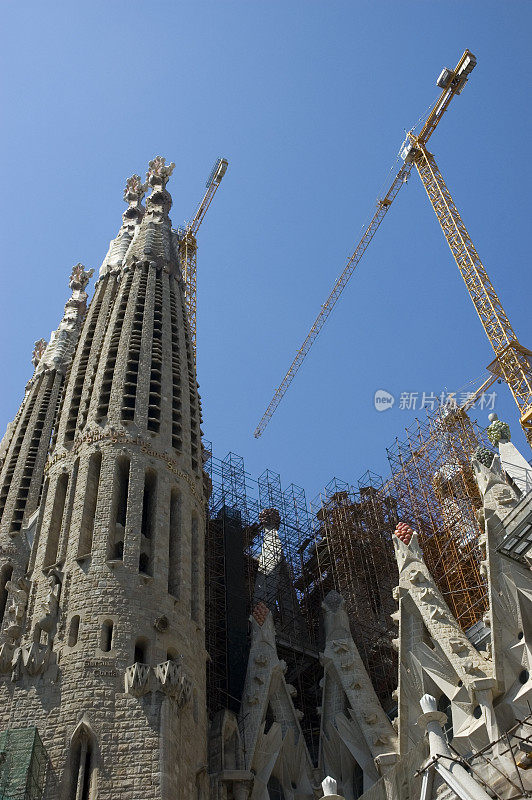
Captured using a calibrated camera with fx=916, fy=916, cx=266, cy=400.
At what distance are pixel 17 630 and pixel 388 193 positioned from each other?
125 feet

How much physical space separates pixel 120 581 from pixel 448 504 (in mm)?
16063

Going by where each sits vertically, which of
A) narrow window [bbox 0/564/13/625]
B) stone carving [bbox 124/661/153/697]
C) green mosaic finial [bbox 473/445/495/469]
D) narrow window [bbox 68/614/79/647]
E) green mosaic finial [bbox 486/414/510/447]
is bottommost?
stone carving [bbox 124/661/153/697]

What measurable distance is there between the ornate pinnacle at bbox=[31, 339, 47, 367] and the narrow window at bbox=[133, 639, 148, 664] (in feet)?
77.0

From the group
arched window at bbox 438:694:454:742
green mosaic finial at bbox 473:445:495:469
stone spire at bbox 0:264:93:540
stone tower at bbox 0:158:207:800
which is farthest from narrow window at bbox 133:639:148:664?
green mosaic finial at bbox 473:445:495:469

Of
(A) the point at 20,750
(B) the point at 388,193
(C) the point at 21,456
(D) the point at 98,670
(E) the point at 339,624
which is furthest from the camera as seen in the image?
(B) the point at 388,193

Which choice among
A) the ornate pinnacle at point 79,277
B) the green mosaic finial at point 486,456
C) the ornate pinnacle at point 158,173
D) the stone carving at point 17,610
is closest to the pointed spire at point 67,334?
the ornate pinnacle at point 79,277

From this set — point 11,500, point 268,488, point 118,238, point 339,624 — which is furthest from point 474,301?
point 11,500

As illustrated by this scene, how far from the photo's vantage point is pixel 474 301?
43344 mm

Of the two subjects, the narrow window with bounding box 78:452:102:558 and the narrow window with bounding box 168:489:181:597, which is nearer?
the narrow window with bounding box 78:452:102:558

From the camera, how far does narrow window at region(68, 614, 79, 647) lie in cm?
2250

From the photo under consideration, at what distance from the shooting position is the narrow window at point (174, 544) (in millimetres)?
25448

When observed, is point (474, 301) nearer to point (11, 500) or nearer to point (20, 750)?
point (11, 500)

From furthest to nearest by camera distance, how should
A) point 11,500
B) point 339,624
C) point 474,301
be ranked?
point 474,301
point 11,500
point 339,624

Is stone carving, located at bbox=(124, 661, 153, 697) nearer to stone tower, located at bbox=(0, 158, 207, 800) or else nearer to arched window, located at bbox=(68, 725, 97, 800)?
stone tower, located at bbox=(0, 158, 207, 800)
